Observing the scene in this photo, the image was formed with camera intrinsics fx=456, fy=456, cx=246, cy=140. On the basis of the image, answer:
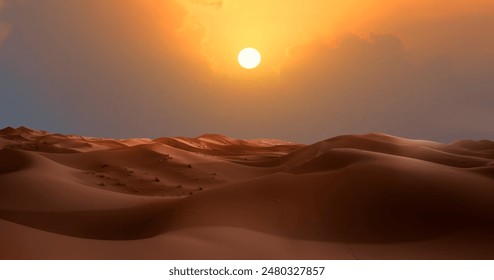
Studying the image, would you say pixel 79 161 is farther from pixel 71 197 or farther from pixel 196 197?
pixel 196 197

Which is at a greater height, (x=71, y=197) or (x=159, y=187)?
(x=159, y=187)

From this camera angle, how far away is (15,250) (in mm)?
5340

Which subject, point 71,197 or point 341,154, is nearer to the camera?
point 71,197

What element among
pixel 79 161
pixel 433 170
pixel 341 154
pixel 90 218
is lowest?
pixel 90 218

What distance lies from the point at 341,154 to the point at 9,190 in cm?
820

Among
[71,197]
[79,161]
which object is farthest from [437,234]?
[79,161]

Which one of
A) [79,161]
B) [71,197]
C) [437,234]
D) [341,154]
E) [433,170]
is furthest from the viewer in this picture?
[79,161]

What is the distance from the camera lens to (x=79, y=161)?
17094 millimetres

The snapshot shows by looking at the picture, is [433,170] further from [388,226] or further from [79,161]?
[79,161]

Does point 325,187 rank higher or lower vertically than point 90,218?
higher

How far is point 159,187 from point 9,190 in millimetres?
4675
